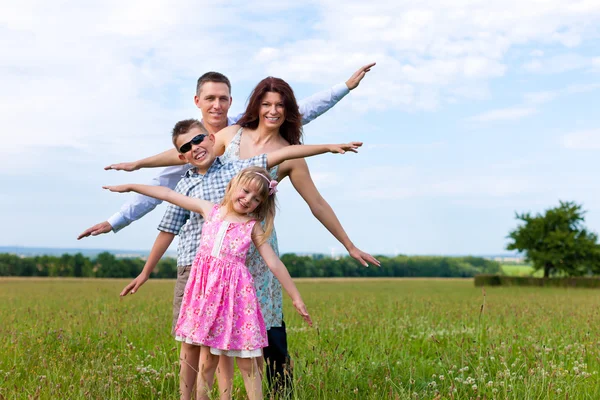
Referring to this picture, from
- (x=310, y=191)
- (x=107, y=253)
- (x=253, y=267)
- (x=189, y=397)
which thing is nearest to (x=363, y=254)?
(x=310, y=191)

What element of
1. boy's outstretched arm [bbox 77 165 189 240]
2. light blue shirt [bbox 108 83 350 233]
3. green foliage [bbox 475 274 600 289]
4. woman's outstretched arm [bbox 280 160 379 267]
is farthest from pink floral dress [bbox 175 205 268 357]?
green foliage [bbox 475 274 600 289]

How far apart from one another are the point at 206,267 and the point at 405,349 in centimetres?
377

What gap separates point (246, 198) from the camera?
407 centimetres

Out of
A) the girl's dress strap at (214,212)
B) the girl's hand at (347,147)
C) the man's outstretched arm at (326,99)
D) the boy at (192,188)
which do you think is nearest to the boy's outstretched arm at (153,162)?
the boy at (192,188)

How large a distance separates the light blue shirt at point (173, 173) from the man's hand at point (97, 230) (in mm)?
47

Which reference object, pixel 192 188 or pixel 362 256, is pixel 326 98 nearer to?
pixel 362 256

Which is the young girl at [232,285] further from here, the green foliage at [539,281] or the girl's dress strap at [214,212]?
the green foliage at [539,281]

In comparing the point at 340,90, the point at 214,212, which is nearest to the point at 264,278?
the point at 214,212

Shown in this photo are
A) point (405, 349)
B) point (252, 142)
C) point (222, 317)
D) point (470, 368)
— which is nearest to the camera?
point (222, 317)

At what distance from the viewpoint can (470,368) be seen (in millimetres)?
5871

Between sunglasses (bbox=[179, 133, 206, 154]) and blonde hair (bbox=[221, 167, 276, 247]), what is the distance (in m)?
0.44

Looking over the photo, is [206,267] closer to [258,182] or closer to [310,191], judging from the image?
[258,182]

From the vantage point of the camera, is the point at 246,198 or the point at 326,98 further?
the point at 326,98

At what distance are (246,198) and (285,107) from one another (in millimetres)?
942
